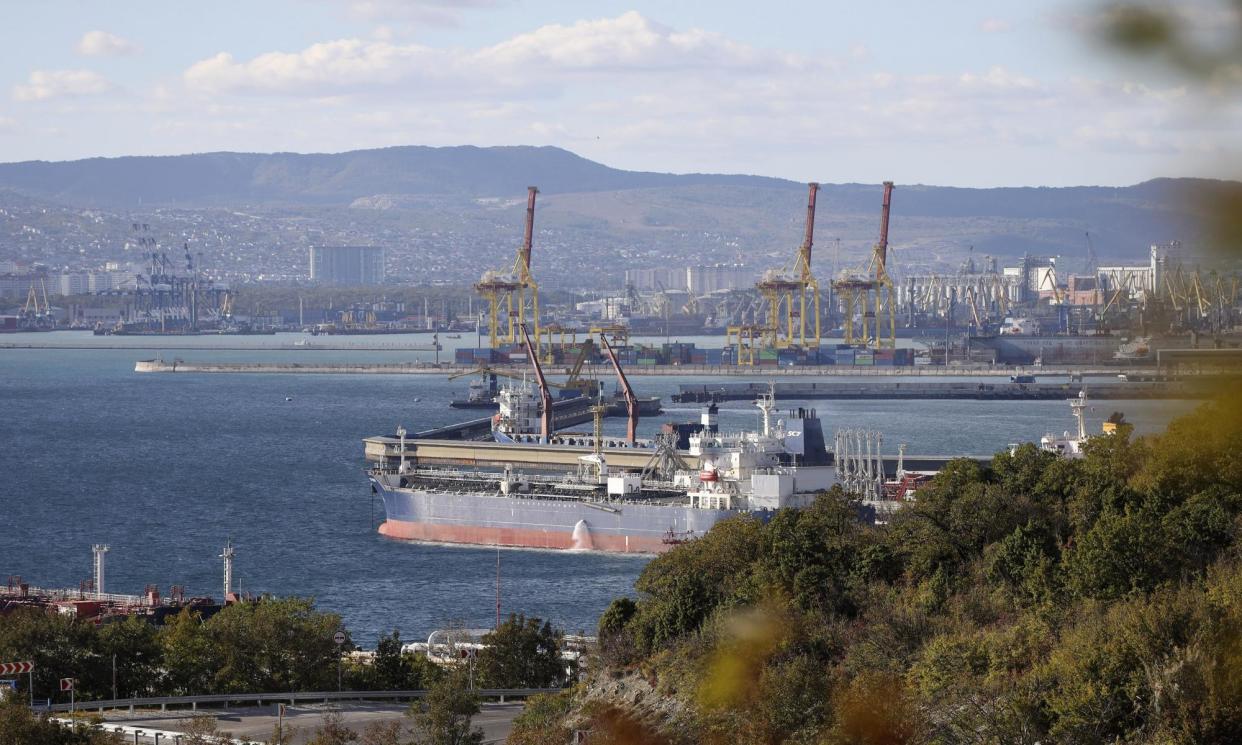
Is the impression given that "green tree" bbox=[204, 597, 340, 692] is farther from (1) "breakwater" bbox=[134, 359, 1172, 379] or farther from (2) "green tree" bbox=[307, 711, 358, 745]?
(1) "breakwater" bbox=[134, 359, 1172, 379]

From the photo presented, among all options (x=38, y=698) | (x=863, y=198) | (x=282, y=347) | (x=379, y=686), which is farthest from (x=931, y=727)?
(x=863, y=198)

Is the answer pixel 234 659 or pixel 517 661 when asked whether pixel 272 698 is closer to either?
pixel 234 659

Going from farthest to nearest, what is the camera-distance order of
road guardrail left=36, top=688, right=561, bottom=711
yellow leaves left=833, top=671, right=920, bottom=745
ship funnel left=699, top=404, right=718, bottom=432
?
1. ship funnel left=699, top=404, right=718, bottom=432
2. road guardrail left=36, top=688, right=561, bottom=711
3. yellow leaves left=833, top=671, right=920, bottom=745

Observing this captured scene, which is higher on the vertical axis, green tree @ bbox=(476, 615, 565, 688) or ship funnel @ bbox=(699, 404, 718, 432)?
ship funnel @ bbox=(699, 404, 718, 432)

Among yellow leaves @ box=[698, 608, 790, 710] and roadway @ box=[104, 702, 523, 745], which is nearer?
yellow leaves @ box=[698, 608, 790, 710]

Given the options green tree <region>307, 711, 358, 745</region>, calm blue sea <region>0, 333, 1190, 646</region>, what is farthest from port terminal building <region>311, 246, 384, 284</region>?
green tree <region>307, 711, 358, 745</region>

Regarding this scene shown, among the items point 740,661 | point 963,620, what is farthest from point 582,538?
point 740,661
